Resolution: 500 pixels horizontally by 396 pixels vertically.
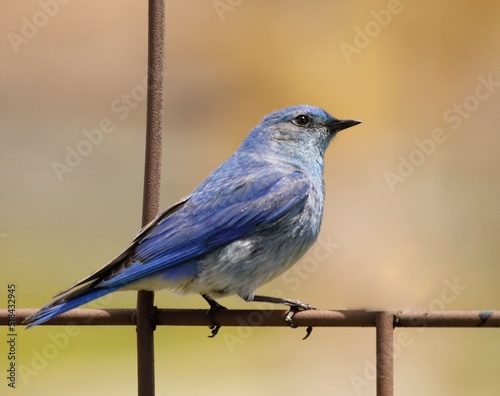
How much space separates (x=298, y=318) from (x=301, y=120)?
1620mm

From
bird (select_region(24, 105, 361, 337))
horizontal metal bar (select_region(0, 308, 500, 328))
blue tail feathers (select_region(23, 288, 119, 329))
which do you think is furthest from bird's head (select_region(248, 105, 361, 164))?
horizontal metal bar (select_region(0, 308, 500, 328))

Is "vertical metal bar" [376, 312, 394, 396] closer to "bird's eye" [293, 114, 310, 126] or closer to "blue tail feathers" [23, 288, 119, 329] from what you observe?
"blue tail feathers" [23, 288, 119, 329]

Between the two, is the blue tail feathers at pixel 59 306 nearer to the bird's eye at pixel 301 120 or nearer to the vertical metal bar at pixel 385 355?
the vertical metal bar at pixel 385 355

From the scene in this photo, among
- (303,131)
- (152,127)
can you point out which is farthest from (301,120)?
(152,127)

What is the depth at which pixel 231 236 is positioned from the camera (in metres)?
3.31

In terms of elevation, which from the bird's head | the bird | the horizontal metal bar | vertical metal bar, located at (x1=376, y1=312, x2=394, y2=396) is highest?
the bird's head

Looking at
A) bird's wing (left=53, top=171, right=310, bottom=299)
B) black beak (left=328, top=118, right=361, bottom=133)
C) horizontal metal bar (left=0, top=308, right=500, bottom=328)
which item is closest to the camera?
horizontal metal bar (left=0, top=308, right=500, bottom=328)

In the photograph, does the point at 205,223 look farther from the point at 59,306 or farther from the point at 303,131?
the point at 59,306

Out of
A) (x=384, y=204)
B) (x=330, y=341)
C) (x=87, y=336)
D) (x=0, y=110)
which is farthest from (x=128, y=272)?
(x=0, y=110)

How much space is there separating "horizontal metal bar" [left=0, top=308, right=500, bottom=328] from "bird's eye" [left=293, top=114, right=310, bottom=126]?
4.50ft

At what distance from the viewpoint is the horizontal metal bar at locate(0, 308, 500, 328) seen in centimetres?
222

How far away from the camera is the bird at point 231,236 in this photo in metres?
3.08

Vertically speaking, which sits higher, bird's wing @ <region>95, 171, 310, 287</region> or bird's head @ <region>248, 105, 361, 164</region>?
bird's head @ <region>248, 105, 361, 164</region>

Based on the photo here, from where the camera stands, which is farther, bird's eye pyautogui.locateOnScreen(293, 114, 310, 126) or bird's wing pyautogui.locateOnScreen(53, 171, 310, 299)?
bird's eye pyautogui.locateOnScreen(293, 114, 310, 126)
